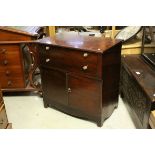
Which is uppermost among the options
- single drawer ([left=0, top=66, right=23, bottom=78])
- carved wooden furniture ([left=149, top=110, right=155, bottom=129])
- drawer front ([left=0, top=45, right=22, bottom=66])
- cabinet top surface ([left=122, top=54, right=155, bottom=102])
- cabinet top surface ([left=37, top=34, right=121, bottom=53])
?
cabinet top surface ([left=37, top=34, right=121, bottom=53])

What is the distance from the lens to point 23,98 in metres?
2.47

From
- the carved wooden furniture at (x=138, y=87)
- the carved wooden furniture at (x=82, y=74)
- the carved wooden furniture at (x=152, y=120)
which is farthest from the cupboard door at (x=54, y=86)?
the carved wooden furniture at (x=152, y=120)

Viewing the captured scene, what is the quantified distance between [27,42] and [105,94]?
972 millimetres

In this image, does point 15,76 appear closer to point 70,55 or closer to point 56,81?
point 56,81

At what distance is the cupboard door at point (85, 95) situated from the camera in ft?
5.87

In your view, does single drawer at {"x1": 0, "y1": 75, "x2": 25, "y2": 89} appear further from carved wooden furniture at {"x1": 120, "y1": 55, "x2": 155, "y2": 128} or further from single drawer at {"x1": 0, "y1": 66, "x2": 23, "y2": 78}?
carved wooden furniture at {"x1": 120, "y1": 55, "x2": 155, "y2": 128}

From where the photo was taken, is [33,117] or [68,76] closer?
[68,76]

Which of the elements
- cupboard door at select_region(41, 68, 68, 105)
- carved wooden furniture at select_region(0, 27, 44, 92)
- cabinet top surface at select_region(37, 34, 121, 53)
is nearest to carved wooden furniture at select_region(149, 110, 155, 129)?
cabinet top surface at select_region(37, 34, 121, 53)

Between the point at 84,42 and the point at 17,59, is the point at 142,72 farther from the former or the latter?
the point at 17,59

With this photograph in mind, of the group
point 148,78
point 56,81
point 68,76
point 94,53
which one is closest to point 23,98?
point 56,81

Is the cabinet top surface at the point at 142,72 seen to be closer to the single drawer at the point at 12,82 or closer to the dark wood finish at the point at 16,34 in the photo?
the dark wood finish at the point at 16,34

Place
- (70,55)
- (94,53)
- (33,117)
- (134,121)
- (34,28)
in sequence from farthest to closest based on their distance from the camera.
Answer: (34,28)
(33,117)
(134,121)
(70,55)
(94,53)

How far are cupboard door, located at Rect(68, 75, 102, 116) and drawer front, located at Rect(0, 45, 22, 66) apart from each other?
72cm

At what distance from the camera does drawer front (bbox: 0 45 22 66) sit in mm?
2221
